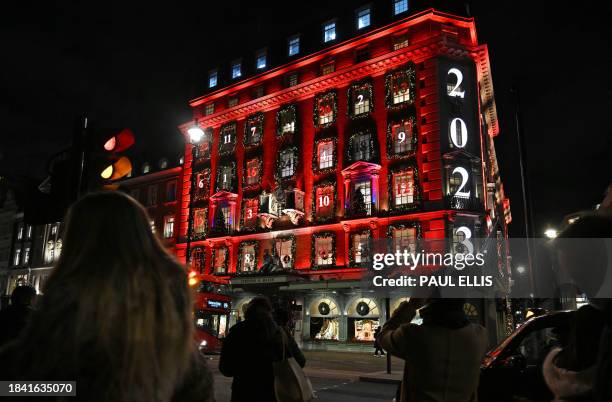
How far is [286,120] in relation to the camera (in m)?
36.5

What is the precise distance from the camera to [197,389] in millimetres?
1961

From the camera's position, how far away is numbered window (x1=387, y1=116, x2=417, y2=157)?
3022 cm

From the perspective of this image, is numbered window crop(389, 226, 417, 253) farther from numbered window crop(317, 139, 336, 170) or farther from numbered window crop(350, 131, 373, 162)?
numbered window crop(317, 139, 336, 170)

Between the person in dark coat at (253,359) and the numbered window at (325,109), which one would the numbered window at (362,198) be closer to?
the numbered window at (325,109)

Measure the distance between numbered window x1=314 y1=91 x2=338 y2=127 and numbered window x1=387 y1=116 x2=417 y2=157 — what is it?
485 cm

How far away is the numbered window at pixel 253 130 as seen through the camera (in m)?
37.7

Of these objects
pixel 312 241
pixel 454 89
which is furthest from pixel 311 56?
pixel 312 241

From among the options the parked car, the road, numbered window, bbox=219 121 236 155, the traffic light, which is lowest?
the road

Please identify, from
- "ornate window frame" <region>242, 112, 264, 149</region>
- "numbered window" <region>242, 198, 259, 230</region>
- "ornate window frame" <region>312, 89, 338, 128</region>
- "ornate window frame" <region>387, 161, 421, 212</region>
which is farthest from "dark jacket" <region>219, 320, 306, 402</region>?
"ornate window frame" <region>242, 112, 264, 149</region>

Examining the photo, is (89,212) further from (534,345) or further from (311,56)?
(311,56)

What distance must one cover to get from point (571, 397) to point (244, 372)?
3232 mm

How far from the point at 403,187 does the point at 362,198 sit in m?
2.80

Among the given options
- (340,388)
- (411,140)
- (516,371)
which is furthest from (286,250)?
(516,371)

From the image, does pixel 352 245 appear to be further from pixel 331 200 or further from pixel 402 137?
pixel 402 137
